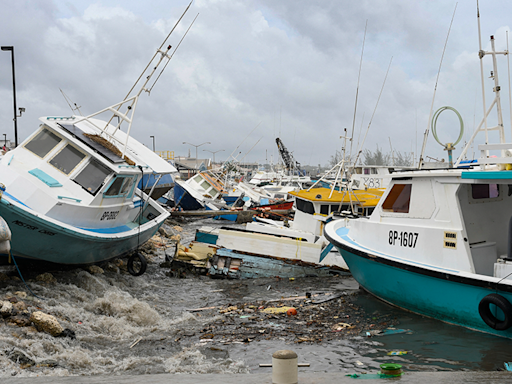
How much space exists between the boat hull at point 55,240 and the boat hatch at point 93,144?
1.80 m

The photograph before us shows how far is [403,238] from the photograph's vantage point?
8.18m

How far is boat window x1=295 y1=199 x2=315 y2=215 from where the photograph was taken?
1541 cm

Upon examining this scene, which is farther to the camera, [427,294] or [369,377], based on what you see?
[427,294]

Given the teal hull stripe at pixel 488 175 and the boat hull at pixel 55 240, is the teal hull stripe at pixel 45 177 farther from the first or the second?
the teal hull stripe at pixel 488 175

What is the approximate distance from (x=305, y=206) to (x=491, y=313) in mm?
9343

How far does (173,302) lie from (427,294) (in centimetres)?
558

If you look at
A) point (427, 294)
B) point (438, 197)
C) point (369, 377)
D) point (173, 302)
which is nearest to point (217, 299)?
point (173, 302)

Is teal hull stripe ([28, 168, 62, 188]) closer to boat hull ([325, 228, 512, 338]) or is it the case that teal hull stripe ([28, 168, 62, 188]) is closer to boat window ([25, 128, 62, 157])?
boat window ([25, 128, 62, 157])

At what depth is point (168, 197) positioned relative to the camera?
31984 millimetres

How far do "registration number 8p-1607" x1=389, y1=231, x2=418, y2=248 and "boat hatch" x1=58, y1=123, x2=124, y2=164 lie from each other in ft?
21.9

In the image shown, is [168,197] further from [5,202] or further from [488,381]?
[488,381]

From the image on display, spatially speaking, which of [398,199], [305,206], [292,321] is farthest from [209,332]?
[305,206]

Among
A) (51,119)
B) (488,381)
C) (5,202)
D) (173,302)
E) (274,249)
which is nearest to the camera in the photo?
(488,381)

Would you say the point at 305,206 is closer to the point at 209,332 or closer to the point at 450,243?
the point at 450,243
